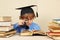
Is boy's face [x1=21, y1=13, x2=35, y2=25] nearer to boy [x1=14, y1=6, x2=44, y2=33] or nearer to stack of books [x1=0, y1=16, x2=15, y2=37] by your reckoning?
boy [x1=14, y1=6, x2=44, y2=33]

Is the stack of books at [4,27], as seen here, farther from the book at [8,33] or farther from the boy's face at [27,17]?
the boy's face at [27,17]

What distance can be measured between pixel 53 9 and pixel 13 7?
39cm

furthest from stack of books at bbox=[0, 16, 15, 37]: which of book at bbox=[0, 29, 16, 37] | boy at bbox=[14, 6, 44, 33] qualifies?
boy at bbox=[14, 6, 44, 33]

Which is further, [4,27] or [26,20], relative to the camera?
[26,20]

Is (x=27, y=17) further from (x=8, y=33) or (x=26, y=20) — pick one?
(x=8, y=33)

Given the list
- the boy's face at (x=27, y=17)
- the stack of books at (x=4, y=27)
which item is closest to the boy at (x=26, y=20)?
the boy's face at (x=27, y=17)

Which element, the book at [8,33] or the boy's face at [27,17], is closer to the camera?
the book at [8,33]

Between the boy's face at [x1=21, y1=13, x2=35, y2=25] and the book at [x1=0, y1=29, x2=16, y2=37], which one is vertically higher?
the boy's face at [x1=21, y1=13, x2=35, y2=25]

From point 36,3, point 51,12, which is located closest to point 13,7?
point 36,3

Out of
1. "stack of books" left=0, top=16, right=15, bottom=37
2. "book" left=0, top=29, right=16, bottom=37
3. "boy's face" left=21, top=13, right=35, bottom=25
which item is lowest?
"book" left=0, top=29, right=16, bottom=37

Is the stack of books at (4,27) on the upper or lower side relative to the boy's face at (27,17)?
lower

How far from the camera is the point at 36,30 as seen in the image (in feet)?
3.38

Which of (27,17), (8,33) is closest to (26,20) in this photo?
(27,17)

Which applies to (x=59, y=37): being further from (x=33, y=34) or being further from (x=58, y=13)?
(x=58, y=13)
